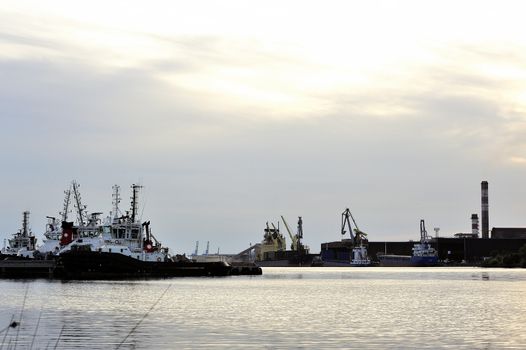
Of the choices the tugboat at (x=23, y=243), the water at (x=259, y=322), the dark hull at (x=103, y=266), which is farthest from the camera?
the tugboat at (x=23, y=243)

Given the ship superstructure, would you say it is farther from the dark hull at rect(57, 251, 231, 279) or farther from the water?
the water

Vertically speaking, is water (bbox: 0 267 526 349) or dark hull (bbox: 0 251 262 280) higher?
dark hull (bbox: 0 251 262 280)

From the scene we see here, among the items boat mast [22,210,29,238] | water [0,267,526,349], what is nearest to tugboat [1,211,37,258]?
boat mast [22,210,29,238]

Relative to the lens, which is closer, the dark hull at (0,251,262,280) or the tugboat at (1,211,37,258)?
the dark hull at (0,251,262,280)

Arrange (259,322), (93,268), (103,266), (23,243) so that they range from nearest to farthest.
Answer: (259,322)
(103,266)
(93,268)
(23,243)

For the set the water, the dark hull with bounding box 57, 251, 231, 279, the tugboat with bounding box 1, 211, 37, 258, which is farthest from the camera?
the tugboat with bounding box 1, 211, 37, 258

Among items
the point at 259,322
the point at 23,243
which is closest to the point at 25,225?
the point at 23,243

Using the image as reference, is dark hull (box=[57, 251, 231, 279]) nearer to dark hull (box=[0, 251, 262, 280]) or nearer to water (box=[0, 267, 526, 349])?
dark hull (box=[0, 251, 262, 280])

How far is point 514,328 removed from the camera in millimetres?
55812

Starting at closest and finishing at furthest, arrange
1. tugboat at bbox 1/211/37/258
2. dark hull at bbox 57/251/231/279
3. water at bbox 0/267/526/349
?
water at bbox 0/267/526/349 → dark hull at bbox 57/251/231/279 → tugboat at bbox 1/211/37/258

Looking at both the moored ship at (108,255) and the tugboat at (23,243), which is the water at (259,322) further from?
the tugboat at (23,243)

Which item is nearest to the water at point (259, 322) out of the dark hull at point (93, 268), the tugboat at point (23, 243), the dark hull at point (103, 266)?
the dark hull at point (103, 266)

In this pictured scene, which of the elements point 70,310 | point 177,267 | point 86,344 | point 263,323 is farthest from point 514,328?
point 177,267

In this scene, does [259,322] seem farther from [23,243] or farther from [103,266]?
[23,243]
